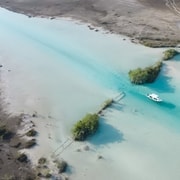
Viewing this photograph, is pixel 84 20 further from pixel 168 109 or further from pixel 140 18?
pixel 168 109

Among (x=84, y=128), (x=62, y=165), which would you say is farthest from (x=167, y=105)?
(x=62, y=165)

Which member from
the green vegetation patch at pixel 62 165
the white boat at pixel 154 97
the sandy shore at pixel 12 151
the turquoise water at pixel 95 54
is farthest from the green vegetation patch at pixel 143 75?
the green vegetation patch at pixel 62 165

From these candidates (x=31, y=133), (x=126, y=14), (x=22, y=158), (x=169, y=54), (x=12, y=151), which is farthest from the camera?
(x=126, y=14)

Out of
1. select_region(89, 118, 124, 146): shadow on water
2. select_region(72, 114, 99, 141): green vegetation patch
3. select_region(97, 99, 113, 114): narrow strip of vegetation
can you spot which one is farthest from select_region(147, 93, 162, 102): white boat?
select_region(72, 114, 99, 141): green vegetation patch

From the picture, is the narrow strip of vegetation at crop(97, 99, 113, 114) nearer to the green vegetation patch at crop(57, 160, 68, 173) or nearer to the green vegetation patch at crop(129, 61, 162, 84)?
the green vegetation patch at crop(129, 61, 162, 84)

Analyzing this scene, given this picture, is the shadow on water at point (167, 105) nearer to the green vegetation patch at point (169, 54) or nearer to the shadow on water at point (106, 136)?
the shadow on water at point (106, 136)

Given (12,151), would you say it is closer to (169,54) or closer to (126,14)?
(169,54)
